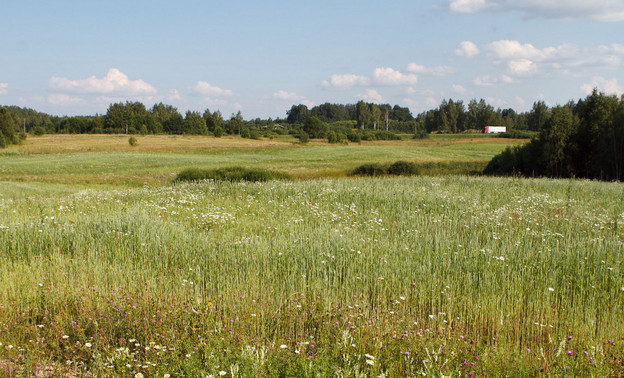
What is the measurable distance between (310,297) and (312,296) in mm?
43

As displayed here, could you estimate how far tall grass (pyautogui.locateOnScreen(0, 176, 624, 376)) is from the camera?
434 centimetres

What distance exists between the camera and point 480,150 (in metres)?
82.0

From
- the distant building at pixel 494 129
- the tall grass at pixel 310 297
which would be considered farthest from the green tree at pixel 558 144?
the distant building at pixel 494 129

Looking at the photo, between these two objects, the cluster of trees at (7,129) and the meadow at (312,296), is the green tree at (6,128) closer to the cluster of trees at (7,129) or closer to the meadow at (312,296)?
the cluster of trees at (7,129)

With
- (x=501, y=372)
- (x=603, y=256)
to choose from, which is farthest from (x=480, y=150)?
(x=501, y=372)

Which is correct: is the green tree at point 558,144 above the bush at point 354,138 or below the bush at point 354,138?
below

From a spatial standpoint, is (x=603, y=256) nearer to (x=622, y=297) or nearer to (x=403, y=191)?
(x=622, y=297)

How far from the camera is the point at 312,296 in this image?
6258 mm

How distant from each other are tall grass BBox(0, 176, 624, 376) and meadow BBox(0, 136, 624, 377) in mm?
31

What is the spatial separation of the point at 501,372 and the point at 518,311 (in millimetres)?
1982

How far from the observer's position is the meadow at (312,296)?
4.30 metres

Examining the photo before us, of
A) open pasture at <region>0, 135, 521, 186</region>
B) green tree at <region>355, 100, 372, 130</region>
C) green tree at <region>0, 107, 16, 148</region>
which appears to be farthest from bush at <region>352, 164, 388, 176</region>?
green tree at <region>355, 100, 372, 130</region>

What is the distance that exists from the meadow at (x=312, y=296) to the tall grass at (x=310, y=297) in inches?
1.2

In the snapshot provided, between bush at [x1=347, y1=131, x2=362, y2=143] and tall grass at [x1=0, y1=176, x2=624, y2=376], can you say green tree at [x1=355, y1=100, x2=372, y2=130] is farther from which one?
tall grass at [x1=0, y1=176, x2=624, y2=376]
